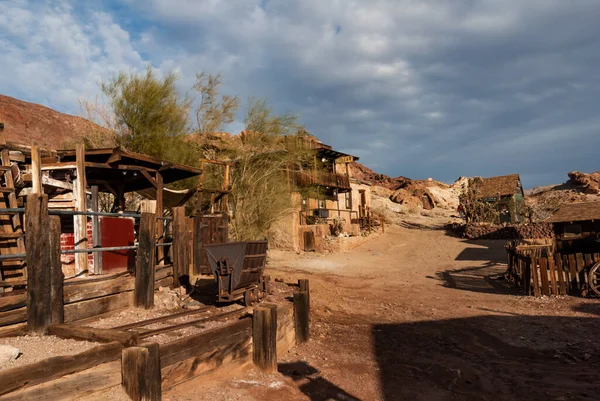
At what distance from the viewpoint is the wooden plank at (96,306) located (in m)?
5.31

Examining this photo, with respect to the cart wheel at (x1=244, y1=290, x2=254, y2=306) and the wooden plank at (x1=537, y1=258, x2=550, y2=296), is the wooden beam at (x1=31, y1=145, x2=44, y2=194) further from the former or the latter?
the wooden plank at (x1=537, y1=258, x2=550, y2=296)

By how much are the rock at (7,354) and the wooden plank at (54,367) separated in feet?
1.51

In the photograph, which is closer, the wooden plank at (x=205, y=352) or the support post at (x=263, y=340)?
the wooden plank at (x=205, y=352)

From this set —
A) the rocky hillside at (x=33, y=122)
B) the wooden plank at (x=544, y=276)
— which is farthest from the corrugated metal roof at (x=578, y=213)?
the rocky hillside at (x=33, y=122)

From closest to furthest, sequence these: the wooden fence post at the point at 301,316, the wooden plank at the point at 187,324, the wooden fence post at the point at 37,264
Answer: the wooden fence post at the point at 37,264 → the wooden plank at the point at 187,324 → the wooden fence post at the point at 301,316

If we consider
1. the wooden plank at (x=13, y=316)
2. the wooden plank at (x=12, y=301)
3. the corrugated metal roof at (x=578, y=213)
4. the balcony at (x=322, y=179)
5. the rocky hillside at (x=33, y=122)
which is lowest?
the wooden plank at (x=13, y=316)

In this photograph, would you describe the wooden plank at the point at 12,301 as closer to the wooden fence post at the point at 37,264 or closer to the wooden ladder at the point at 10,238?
the wooden fence post at the point at 37,264

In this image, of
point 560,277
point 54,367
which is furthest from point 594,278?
point 54,367

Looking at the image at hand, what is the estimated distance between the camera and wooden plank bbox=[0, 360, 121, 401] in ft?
10.7

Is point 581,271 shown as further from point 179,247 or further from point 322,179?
point 322,179

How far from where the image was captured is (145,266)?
6.68 m

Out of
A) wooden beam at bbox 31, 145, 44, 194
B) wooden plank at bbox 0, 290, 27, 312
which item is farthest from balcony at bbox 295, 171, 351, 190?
wooden plank at bbox 0, 290, 27, 312

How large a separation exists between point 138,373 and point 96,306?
7.24 ft

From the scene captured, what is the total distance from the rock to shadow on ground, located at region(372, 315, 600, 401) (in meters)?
4.41
